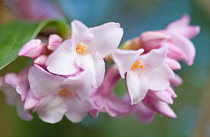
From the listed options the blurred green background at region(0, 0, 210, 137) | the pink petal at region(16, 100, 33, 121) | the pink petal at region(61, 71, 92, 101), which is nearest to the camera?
the pink petal at region(61, 71, 92, 101)

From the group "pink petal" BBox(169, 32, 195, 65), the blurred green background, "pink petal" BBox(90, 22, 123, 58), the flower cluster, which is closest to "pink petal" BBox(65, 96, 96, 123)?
the flower cluster

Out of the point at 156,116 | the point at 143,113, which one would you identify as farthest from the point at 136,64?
the point at 156,116

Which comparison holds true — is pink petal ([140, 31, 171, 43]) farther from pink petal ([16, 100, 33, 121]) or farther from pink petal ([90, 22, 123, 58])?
pink petal ([16, 100, 33, 121])

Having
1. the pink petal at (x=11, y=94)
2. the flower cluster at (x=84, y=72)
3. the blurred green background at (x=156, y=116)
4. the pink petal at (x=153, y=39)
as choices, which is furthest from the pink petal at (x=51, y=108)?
the blurred green background at (x=156, y=116)

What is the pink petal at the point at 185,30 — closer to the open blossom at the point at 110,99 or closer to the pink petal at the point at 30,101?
the open blossom at the point at 110,99

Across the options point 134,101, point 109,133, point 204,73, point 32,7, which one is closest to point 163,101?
point 134,101

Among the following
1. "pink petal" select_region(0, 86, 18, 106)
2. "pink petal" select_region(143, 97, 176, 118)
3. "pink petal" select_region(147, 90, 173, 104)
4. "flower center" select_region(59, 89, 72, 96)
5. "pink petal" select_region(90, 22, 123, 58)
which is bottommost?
"pink petal" select_region(143, 97, 176, 118)

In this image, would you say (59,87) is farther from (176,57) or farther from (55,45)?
(176,57)
